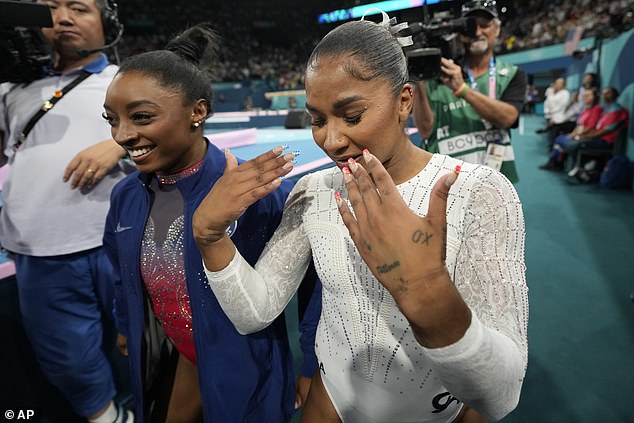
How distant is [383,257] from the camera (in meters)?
0.57

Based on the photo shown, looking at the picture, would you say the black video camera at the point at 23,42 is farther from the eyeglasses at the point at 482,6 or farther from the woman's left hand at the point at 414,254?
the eyeglasses at the point at 482,6

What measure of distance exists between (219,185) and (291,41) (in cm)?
2408

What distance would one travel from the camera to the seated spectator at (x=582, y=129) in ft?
19.2

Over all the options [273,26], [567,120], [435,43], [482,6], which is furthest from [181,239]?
[273,26]

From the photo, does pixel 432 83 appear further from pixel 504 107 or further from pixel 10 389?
pixel 10 389

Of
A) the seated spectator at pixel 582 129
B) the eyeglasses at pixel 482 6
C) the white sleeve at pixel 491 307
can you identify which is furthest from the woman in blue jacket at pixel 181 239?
the seated spectator at pixel 582 129

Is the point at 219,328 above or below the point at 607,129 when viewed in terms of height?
above

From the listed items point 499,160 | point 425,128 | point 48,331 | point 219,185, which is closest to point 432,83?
point 425,128

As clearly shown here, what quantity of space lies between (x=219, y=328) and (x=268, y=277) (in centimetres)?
24

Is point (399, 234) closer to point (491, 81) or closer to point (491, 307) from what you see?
point (491, 307)

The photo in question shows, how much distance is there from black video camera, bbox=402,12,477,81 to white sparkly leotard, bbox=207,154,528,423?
84 centimetres

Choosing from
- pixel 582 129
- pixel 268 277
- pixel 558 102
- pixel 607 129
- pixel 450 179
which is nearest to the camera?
pixel 450 179

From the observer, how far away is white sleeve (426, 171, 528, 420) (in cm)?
56

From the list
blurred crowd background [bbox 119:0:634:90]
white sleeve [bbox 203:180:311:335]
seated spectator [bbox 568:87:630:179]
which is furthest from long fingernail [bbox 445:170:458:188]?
blurred crowd background [bbox 119:0:634:90]
